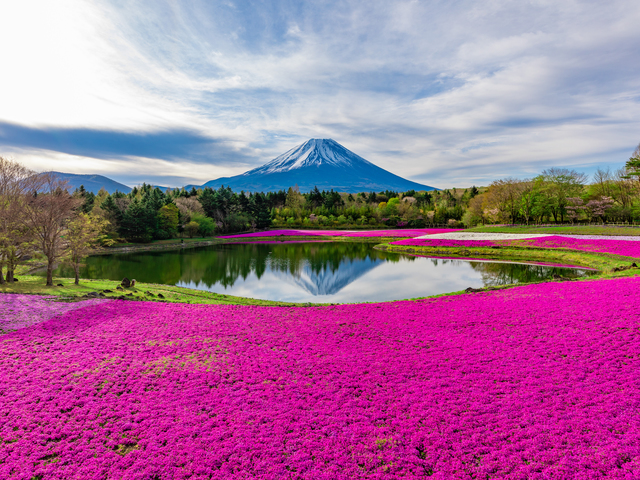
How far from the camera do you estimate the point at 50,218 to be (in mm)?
19766

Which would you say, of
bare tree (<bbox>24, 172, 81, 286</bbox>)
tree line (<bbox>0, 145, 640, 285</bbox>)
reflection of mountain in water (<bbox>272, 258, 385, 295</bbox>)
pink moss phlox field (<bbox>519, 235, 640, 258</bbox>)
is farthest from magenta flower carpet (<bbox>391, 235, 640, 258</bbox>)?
bare tree (<bbox>24, 172, 81, 286</bbox>)

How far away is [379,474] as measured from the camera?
5.05 metres

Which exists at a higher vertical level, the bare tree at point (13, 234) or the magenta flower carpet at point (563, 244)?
the bare tree at point (13, 234)

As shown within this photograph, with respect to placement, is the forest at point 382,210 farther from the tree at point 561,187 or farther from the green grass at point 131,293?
the green grass at point 131,293

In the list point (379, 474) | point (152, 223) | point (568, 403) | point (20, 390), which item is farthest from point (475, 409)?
point (152, 223)

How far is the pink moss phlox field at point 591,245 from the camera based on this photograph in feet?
103

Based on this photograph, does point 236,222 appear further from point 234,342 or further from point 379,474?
point 379,474

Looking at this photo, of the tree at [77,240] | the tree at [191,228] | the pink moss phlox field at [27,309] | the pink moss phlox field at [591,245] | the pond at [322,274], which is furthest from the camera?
the tree at [191,228]

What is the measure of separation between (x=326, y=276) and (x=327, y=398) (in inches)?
879

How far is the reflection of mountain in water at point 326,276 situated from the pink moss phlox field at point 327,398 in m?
11.6

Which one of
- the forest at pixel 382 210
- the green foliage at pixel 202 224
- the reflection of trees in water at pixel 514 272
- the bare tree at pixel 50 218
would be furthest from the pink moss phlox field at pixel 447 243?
the bare tree at pixel 50 218

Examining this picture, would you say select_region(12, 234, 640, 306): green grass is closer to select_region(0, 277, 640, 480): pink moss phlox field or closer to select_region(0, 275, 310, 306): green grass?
select_region(0, 275, 310, 306): green grass

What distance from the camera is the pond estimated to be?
901 inches

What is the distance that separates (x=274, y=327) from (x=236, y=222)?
71.3 metres
